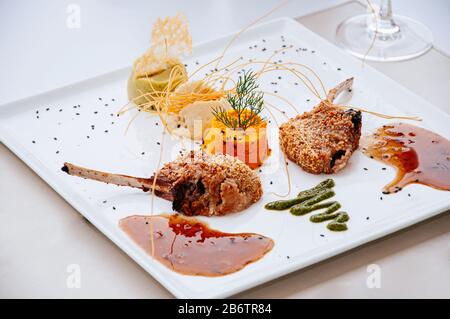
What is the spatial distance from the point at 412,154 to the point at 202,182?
1.23 meters

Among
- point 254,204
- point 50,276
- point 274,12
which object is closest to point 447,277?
point 254,204

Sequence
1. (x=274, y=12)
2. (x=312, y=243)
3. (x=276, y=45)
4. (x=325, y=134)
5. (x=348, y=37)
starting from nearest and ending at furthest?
(x=312, y=243) → (x=325, y=134) → (x=276, y=45) → (x=348, y=37) → (x=274, y=12)

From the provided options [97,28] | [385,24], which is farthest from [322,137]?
[97,28]

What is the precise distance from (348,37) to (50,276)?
3.08 m

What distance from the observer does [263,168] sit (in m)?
4.31

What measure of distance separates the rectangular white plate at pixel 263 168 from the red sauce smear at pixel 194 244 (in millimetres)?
46

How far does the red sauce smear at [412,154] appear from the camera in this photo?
13.7 ft

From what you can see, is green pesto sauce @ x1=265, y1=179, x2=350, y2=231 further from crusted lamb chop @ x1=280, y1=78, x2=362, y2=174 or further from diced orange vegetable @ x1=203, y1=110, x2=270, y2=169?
diced orange vegetable @ x1=203, y1=110, x2=270, y2=169

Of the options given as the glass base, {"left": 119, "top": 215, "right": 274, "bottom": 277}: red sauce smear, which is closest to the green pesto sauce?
{"left": 119, "top": 215, "right": 274, "bottom": 277}: red sauce smear

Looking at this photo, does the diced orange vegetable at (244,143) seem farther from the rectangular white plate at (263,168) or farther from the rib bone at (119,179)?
the rib bone at (119,179)

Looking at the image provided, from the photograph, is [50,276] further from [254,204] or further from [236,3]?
[236,3]

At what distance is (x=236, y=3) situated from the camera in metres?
6.53

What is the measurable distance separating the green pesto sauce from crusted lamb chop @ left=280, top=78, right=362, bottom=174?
0.14 m

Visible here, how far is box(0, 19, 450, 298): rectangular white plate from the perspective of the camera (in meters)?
3.71
